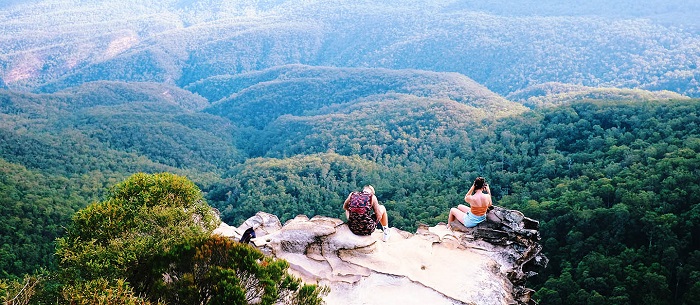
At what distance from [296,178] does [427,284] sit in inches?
3387

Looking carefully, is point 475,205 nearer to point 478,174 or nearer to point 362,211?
point 362,211

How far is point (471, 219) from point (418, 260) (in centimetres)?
353

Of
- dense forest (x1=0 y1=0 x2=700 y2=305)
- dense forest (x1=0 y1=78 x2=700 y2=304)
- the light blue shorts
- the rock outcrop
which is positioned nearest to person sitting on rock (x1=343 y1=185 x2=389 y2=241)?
the rock outcrop

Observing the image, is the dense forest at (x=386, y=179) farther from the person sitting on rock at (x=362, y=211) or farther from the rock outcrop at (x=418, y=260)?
the person sitting on rock at (x=362, y=211)

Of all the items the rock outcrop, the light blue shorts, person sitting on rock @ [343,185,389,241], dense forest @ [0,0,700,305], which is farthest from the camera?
the light blue shorts

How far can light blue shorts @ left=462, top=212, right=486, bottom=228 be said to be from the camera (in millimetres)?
23203

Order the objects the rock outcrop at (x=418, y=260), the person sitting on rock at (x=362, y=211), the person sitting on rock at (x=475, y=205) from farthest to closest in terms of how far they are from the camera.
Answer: the person sitting on rock at (x=475, y=205), the person sitting on rock at (x=362, y=211), the rock outcrop at (x=418, y=260)

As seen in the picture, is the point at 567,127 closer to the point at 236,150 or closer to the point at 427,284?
the point at 427,284

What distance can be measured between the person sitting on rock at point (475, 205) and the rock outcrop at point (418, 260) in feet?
1.60

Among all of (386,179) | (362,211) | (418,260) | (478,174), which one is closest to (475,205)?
(418,260)

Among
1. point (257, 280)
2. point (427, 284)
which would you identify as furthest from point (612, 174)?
point (257, 280)

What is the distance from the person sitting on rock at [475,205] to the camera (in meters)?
22.0

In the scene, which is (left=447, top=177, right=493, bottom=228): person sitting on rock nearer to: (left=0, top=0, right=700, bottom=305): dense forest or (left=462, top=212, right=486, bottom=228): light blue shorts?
(left=462, top=212, right=486, bottom=228): light blue shorts

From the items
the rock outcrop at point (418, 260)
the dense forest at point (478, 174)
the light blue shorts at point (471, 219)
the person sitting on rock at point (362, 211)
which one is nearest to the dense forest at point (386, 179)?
the dense forest at point (478, 174)
